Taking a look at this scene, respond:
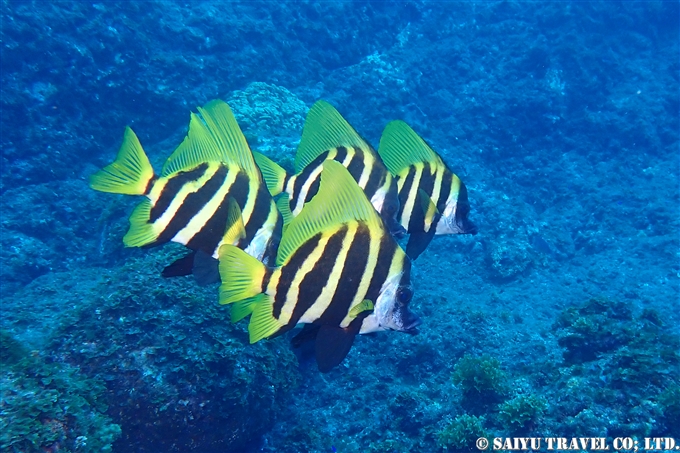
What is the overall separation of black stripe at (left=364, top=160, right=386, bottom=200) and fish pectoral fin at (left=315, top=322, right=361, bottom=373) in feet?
3.75

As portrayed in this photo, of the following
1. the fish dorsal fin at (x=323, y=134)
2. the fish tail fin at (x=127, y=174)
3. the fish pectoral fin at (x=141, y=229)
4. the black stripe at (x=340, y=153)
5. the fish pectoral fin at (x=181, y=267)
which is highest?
the fish dorsal fin at (x=323, y=134)

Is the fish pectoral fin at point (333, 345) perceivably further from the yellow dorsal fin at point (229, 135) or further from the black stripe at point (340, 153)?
the black stripe at point (340, 153)

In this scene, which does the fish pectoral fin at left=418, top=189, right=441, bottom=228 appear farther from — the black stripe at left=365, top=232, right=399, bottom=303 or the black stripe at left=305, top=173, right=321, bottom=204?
the black stripe at left=365, top=232, right=399, bottom=303

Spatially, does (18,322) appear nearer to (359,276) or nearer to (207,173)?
(207,173)

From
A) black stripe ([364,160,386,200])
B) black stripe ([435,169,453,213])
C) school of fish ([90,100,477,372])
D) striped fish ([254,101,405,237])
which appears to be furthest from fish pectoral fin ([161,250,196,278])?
black stripe ([435,169,453,213])

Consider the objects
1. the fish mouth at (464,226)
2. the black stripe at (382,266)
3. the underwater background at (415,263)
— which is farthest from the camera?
the underwater background at (415,263)

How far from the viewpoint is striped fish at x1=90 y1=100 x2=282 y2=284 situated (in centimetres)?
233

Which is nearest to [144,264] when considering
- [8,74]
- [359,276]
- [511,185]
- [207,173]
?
[207,173]

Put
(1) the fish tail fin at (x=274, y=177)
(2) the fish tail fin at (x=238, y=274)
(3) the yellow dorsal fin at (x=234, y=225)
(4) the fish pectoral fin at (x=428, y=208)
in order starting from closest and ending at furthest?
(2) the fish tail fin at (x=238, y=274) < (3) the yellow dorsal fin at (x=234, y=225) < (1) the fish tail fin at (x=274, y=177) < (4) the fish pectoral fin at (x=428, y=208)

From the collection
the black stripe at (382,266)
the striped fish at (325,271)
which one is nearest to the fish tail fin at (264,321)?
the striped fish at (325,271)

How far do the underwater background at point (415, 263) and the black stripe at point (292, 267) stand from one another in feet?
9.27

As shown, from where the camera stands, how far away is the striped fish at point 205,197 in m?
2.33

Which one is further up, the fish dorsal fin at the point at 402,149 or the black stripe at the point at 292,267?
the fish dorsal fin at the point at 402,149

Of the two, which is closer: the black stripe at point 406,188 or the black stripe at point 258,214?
the black stripe at point 258,214
